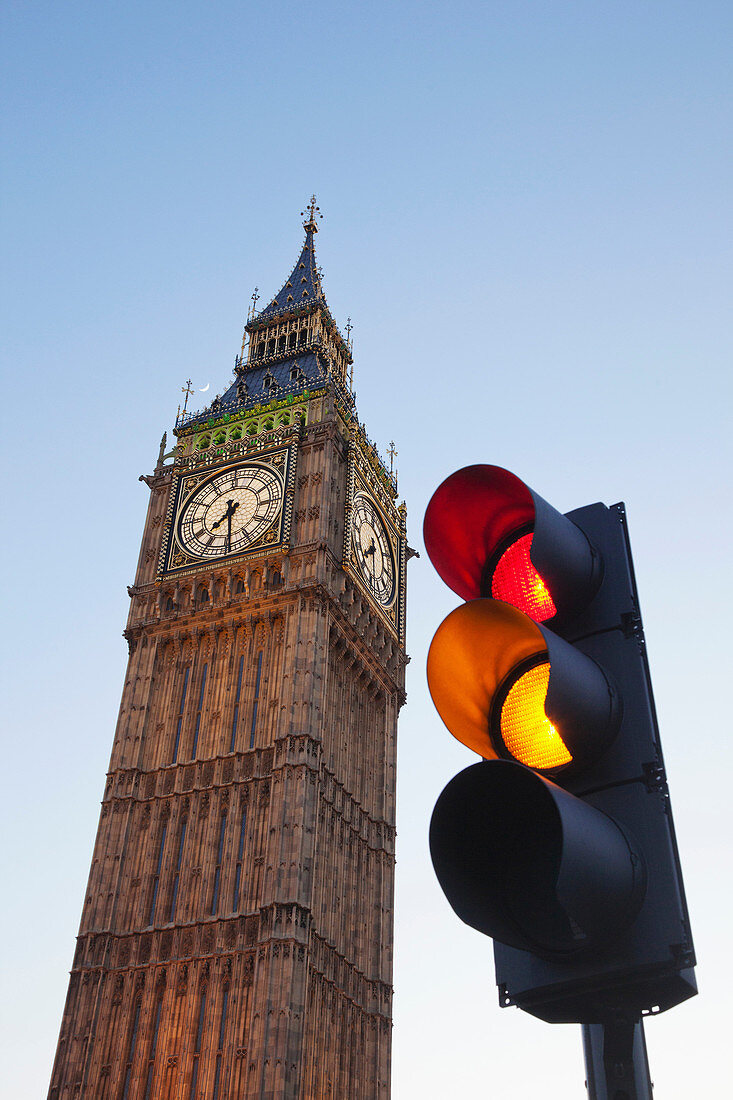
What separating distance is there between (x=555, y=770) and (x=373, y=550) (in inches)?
1808

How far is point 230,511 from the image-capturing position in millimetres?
49438

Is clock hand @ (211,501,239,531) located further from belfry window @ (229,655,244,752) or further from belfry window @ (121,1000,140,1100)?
belfry window @ (121,1000,140,1100)

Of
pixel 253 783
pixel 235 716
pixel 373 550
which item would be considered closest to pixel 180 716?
pixel 235 716

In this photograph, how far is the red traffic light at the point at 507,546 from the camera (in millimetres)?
5754

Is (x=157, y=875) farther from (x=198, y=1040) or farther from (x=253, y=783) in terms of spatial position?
(x=198, y=1040)

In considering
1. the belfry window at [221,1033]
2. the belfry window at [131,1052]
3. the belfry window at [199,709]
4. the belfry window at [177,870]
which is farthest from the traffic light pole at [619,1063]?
the belfry window at [199,709]

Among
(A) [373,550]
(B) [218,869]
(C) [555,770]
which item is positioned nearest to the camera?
(C) [555,770]

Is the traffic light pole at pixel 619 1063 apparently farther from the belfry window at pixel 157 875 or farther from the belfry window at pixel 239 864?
the belfry window at pixel 157 875

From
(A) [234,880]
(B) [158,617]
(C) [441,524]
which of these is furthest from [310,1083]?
(C) [441,524]

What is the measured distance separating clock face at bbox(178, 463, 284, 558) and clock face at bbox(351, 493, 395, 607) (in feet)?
12.3

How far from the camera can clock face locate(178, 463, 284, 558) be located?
158 feet

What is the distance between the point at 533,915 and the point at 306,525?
4246 cm

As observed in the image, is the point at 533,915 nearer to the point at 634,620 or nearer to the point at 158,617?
the point at 634,620

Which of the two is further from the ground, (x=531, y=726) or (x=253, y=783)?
(x=253, y=783)
